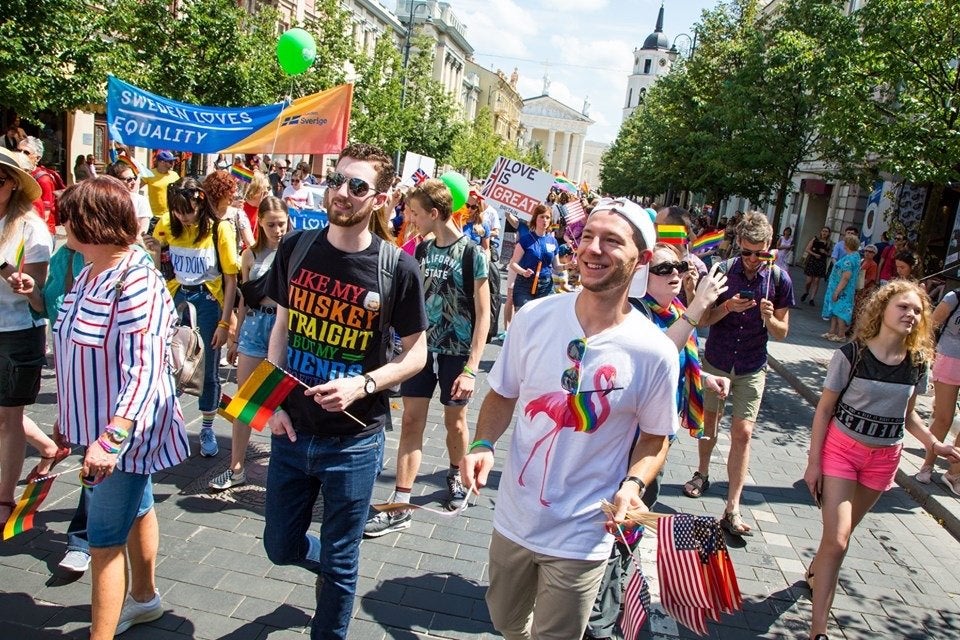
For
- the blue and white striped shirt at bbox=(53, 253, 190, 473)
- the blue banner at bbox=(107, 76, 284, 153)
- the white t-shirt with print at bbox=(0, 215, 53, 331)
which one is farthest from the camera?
the blue banner at bbox=(107, 76, 284, 153)

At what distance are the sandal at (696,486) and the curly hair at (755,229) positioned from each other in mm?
1864

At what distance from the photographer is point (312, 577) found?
12.9ft

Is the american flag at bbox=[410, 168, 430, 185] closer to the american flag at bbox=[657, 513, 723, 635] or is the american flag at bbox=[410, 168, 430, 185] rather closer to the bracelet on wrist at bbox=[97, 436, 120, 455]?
the bracelet on wrist at bbox=[97, 436, 120, 455]

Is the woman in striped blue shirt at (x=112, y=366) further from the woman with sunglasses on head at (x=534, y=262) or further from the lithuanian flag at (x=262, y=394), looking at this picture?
the woman with sunglasses on head at (x=534, y=262)

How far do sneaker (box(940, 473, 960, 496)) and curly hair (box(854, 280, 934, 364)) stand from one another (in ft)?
10.2

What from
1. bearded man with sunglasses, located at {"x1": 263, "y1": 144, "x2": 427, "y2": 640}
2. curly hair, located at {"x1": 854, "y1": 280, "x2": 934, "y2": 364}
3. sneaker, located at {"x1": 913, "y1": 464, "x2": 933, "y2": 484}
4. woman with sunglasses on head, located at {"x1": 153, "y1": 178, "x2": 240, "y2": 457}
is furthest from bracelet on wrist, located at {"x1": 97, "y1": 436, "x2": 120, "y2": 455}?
sneaker, located at {"x1": 913, "y1": 464, "x2": 933, "y2": 484}

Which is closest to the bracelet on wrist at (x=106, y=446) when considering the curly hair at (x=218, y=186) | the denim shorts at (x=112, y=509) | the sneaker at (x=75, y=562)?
the denim shorts at (x=112, y=509)

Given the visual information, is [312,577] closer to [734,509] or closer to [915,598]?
[734,509]

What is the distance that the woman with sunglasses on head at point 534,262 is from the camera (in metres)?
9.32

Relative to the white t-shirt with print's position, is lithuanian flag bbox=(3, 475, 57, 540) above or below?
below

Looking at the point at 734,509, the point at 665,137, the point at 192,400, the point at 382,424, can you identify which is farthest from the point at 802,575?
the point at 665,137

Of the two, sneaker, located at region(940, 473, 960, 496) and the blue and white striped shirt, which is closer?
Answer: the blue and white striped shirt

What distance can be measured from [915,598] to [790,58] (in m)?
16.6

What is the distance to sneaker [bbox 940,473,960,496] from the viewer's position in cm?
639
